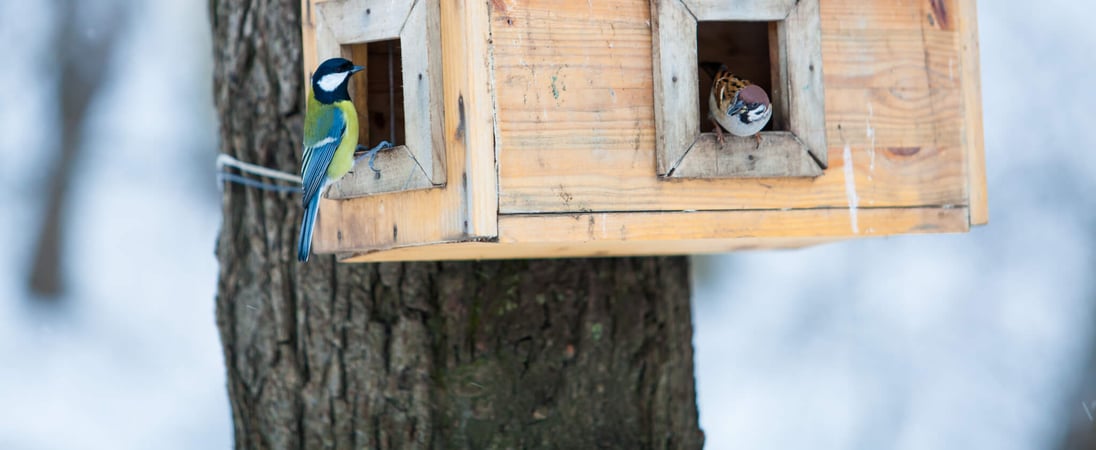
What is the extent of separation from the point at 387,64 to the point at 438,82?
0.80m

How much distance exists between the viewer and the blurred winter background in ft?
18.3

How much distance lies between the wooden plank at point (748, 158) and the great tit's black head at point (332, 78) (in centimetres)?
82

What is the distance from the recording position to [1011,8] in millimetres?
5688

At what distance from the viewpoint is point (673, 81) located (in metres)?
2.54

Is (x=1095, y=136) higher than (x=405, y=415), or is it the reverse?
(x=1095, y=136)

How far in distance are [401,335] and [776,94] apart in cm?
119

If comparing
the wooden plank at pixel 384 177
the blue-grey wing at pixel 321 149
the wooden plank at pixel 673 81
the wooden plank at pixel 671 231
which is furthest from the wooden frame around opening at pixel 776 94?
the blue-grey wing at pixel 321 149

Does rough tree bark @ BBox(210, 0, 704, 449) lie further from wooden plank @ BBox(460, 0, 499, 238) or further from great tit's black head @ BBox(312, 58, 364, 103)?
wooden plank @ BBox(460, 0, 499, 238)

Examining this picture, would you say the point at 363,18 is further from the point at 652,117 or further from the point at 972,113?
the point at 972,113

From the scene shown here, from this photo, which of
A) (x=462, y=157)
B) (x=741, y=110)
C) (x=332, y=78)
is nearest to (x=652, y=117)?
(x=741, y=110)

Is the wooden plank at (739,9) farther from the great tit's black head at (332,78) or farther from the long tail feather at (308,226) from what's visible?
the long tail feather at (308,226)

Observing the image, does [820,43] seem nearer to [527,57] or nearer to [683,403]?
[527,57]

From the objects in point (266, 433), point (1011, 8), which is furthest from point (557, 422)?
point (1011, 8)

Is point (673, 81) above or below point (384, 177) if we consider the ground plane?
above
